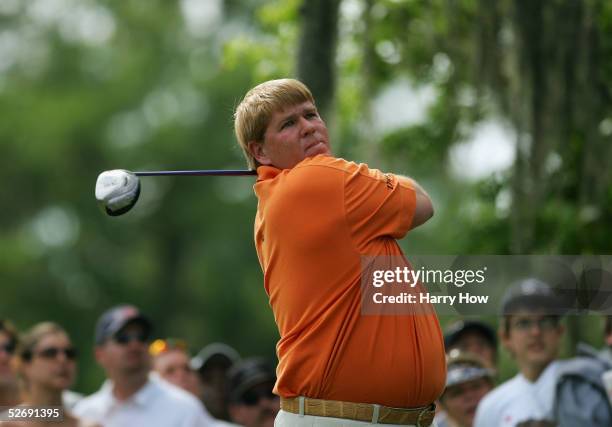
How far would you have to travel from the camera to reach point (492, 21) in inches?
395

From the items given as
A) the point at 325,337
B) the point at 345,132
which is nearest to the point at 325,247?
the point at 325,337

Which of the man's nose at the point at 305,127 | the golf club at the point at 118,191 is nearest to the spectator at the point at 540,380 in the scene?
the man's nose at the point at 305,127

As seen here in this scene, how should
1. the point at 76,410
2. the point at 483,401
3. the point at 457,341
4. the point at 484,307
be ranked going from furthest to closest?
the point at 76,410
the point at 457,341
the point at 483,401
the point at 484,307

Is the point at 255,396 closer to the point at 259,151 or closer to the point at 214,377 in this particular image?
the point at 214,377

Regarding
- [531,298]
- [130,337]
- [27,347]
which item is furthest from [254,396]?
[531,298]

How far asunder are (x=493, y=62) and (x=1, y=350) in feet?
13.3

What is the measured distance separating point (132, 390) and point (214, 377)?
129cm

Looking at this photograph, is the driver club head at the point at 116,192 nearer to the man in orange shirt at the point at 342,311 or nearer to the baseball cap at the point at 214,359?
the man in orange shirt at the point at 342,311

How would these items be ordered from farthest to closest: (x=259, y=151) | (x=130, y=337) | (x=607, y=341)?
(x=130, y=337) → (x=607, y=341) → (x=259, y=151)

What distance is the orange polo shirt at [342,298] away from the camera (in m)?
4.94

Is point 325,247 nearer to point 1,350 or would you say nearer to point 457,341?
point 457,341

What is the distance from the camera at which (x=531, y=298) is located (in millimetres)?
6812

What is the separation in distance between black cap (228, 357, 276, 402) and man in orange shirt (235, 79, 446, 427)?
3.95 meters

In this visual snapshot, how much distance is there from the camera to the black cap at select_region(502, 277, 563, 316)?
6672 mm
